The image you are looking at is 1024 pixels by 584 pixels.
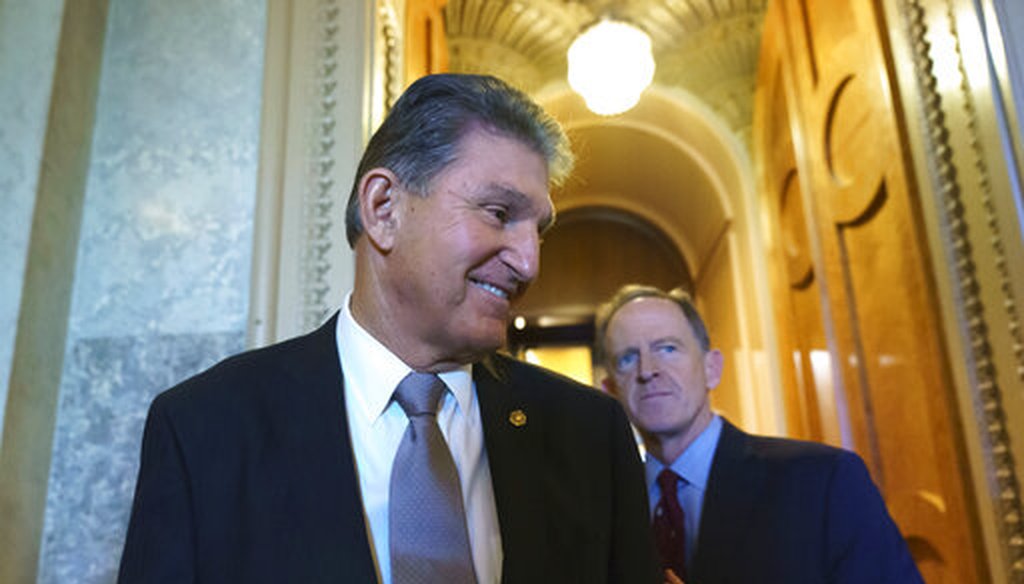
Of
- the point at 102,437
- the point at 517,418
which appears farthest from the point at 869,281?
the point at 102,437

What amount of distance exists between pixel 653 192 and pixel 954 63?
4.68 metres

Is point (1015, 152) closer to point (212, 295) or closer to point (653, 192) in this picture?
point (212, 295)

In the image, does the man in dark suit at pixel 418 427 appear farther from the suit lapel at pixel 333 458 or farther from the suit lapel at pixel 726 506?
the suit lapel at pixel 726 506

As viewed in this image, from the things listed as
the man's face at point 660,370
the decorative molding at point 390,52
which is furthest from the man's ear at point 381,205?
the decorative molding at point 390,52

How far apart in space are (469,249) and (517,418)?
0.91 ft

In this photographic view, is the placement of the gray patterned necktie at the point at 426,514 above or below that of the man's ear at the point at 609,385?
below

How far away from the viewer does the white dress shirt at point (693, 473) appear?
5.40 feet

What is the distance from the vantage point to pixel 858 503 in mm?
1506

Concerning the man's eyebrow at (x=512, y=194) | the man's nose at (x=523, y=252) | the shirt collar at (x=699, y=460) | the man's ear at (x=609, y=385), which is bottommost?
the shirt collar at (x=699, y=460)

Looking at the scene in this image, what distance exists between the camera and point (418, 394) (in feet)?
3.31

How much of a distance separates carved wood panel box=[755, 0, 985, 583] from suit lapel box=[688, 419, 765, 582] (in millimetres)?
681

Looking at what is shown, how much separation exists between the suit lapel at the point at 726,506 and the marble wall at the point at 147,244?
A: 3.63ft

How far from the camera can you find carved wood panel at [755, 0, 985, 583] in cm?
200

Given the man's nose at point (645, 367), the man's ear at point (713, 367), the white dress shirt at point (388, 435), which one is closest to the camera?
the white dress shirt at point (388, 435)
